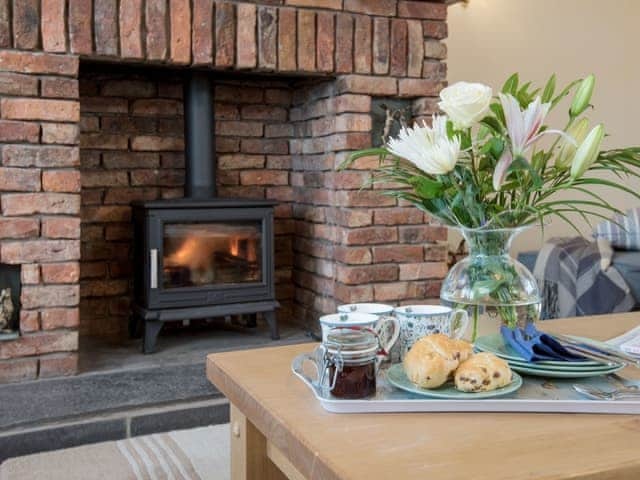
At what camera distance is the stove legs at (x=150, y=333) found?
2.70 meters

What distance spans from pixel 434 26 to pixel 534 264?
106cm

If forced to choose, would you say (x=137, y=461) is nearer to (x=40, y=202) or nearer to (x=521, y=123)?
(x=40, y=202)

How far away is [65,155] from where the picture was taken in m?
2.38

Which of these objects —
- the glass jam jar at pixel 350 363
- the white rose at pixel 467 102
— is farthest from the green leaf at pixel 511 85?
the glass jam jar at pixel 350 363

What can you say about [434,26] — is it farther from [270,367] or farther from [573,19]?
[270,367]

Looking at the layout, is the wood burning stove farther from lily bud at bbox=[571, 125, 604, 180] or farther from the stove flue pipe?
lily bud at bbox=[571, 125, 604, 180]

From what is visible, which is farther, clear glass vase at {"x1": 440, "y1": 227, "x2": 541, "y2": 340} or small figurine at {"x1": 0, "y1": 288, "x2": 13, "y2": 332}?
small figurine at {"x1": 0, "y1": 288, "x2": 13, "y2": 332}

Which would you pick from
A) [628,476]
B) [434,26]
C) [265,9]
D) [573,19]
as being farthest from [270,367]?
[573,19]

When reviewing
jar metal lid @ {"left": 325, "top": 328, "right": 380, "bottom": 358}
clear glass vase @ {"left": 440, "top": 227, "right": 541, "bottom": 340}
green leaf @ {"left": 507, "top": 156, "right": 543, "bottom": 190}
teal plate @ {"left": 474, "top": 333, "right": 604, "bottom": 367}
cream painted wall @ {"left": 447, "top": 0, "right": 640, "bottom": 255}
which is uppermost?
cream painted wall @ {"left": 447, "top": 0, "right": 640, "bottom": 255}

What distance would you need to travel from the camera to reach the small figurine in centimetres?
236

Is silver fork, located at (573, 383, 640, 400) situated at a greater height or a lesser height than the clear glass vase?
lesser

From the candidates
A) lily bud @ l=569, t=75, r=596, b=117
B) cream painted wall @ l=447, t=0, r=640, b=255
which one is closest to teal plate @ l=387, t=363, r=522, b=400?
lily bud @ l=569, t=75, r=596, b=117

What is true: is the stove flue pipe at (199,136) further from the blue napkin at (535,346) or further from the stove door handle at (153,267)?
the blue napkin at (535,346)

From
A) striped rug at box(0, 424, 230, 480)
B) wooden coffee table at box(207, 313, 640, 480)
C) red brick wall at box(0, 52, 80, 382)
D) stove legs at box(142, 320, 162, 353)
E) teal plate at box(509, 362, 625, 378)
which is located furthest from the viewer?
stove legs at box(142, 320, 162, 353)
